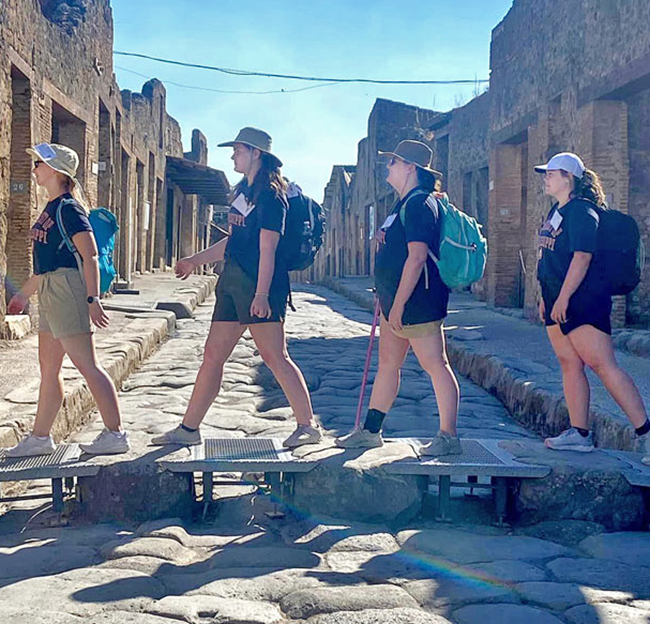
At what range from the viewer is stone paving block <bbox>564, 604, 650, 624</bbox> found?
2.69 m

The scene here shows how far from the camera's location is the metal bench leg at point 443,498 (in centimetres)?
386

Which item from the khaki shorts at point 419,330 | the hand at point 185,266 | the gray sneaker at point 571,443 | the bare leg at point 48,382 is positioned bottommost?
the gray sneaker at point 571,443

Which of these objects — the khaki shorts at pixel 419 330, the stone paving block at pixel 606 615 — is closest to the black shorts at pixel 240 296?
the khaki shorts at pixel 419 330

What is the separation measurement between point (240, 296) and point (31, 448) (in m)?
1.17

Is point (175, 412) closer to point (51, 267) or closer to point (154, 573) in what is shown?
point (51, 267)

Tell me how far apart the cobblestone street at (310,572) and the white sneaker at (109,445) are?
309 mm

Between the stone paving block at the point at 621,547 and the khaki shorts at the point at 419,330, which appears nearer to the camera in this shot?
the stone paving block at the point at 621,547

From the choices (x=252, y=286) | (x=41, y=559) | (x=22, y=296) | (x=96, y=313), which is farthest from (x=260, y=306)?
(x=41, y=559)

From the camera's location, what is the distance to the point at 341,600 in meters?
2.86

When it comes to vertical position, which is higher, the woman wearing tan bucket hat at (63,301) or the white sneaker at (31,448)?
the woman wearing tan bucket hat at (63,301)

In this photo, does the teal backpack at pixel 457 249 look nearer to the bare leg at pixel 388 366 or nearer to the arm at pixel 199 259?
the bare leg at pixel 388 366

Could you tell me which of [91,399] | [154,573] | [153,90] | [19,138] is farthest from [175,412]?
[153,90]

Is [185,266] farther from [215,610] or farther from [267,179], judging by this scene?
[215,610]

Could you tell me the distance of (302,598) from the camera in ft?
9.39
